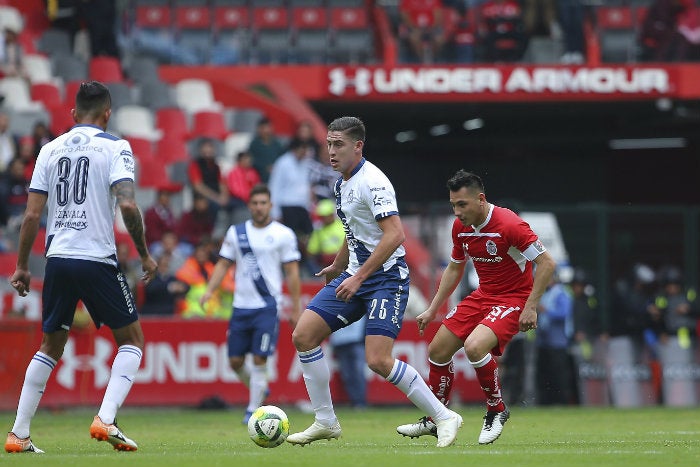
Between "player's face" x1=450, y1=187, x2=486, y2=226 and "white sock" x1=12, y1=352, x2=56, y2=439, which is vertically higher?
"player's face" x1=450, y1=187, x2=486, y2=226

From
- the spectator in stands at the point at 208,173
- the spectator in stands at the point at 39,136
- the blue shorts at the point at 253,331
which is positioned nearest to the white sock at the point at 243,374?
the blue shorts at the point at 253,331

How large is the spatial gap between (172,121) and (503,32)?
6235 millimetres

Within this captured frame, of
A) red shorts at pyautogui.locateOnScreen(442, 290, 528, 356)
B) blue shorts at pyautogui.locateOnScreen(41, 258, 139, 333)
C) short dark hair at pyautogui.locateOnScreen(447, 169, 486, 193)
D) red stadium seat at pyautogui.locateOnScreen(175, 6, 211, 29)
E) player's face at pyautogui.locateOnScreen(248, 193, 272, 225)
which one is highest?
red stadium seat at pyautogui.locateOnScreen(175, 6, 211, 29)

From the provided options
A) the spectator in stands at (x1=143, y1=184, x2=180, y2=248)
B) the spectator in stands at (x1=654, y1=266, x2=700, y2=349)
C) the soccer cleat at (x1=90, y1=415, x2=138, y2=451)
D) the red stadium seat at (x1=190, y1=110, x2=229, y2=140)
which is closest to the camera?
the soccer cleat at (x1=90, y1=415, x2=138, y2=451)

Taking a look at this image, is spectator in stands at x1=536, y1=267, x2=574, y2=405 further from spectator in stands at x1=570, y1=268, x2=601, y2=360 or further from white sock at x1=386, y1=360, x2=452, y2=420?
white sock at x1=386, y1=360, x2=452, y2=420

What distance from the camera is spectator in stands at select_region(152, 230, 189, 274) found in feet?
60.6

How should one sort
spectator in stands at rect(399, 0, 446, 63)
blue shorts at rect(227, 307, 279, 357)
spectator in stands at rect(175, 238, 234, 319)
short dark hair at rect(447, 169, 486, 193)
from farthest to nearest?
spectator in stands at rect(399, 0, 446, 63), spectator in stands at rect(175, 238, 234, 319), blue shorts at rect(227, 307, 279, 357), short dark hair at rect(447, 169, 486, 193)

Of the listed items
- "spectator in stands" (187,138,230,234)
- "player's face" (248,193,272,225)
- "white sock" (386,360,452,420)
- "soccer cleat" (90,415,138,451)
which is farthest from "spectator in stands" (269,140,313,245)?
"soccer cleat" (90,415,138,451)

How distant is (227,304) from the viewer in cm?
1800

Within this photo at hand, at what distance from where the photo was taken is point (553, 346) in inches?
748

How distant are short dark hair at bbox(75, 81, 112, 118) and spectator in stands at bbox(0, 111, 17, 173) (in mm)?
9982

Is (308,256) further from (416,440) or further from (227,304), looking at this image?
(416,440)

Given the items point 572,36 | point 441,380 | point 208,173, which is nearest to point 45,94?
point 208,173

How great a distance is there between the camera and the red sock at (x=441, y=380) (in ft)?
34.6
